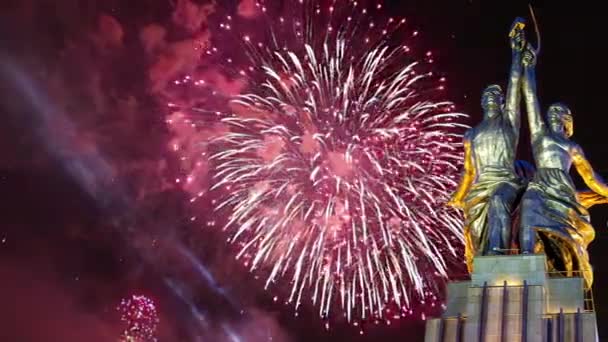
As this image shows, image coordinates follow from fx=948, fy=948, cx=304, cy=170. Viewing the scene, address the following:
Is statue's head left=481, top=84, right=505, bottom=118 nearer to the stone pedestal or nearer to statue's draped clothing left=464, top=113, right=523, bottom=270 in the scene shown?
statue's draped clothing left=464, top=113, right=523, bottom=270

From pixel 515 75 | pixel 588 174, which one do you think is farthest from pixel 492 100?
pixel 588 174

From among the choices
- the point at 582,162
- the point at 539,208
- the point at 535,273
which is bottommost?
the point at 535,273

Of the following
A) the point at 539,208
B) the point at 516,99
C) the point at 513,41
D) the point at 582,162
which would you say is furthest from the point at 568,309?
the point at 513,41

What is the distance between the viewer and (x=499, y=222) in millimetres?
26938

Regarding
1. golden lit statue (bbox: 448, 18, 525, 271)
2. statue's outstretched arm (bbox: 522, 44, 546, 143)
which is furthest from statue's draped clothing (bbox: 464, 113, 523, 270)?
statue's outstretched arm (bbox: 522, 44, 546, 143)

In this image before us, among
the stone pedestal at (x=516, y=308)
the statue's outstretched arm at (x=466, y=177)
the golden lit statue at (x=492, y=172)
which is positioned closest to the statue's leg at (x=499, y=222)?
the golden lit statue at (x=492, y=172)

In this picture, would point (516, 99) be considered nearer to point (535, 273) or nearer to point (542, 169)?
point (542, 169)

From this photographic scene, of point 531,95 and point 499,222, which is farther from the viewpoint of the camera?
point 531,95

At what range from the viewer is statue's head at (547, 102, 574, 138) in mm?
28328

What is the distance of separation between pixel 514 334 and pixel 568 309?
1965 millimetres

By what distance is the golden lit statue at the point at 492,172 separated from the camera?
27047 mm

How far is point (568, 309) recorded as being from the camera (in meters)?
25.7

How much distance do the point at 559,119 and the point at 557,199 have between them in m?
2.61

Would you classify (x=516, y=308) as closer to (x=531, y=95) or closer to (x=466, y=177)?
(x=466, y=177)
